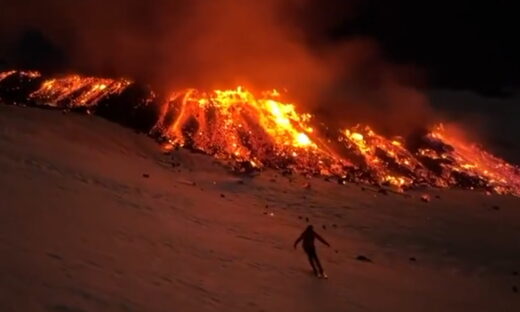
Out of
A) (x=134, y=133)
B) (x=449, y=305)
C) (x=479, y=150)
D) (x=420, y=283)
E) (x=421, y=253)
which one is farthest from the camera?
A: (x=479, y=150)

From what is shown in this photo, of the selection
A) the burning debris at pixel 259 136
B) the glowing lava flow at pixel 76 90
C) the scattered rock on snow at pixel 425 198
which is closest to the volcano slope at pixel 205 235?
the scattered rock on snow at pixel 425 198

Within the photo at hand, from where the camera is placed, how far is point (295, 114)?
50938 millimetres

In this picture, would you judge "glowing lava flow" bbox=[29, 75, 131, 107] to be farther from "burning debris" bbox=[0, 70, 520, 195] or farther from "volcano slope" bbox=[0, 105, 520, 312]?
"volcano slope" bbox=[0, 105, 520, 312]

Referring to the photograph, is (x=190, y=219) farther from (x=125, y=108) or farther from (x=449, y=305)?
(x=125, y=108)

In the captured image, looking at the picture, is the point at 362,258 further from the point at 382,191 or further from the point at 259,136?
the point at 259,136

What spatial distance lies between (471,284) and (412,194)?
628 inches

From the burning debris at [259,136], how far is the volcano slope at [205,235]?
2970mm

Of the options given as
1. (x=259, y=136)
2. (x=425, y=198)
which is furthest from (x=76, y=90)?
(x=425, y=198)

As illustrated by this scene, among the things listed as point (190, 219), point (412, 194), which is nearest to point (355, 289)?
point (190, 219)

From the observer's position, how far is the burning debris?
40.5 m

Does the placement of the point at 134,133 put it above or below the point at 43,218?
above

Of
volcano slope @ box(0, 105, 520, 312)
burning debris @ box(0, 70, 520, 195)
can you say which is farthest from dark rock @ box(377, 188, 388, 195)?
burning debris @ box(0, 70, 520, 195)

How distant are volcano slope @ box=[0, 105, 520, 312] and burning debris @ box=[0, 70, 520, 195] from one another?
9.74ft

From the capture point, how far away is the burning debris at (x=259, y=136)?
40469mm
